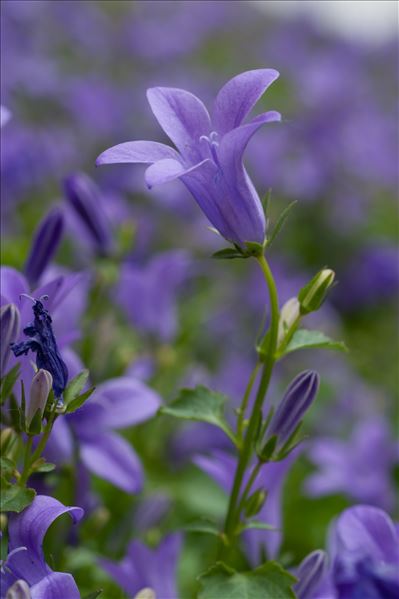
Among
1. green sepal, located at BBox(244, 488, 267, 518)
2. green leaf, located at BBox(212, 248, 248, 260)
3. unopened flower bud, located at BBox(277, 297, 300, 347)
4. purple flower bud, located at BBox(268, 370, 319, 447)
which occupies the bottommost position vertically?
green sepal, located at BBox(244, 488, 267, 518)

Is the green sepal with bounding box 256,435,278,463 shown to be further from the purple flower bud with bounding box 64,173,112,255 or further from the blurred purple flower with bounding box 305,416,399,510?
the blurred purple flower with bounding box 305,416,399,510

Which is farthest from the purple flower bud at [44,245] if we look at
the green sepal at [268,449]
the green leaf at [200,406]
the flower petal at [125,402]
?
the green sepal at [268,449]

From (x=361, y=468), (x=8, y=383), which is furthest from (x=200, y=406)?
(x=361, y=468)

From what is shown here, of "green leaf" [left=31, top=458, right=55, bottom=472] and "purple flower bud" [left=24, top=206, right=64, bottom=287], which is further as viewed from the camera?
"purple flower bud" [left=24, top=206, right=64, bottom=287]

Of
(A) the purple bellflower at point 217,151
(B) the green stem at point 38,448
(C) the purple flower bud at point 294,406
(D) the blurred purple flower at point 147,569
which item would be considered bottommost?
(D) the blurred purple flower at point 147,569

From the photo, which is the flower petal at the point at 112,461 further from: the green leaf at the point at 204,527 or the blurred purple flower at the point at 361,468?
the blurred purple flower at the point at 361,468

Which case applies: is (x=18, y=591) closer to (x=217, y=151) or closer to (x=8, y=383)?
(x=8, y=383)

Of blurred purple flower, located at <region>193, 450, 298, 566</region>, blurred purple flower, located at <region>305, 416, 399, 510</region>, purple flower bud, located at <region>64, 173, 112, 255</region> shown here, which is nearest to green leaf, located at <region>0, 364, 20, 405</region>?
blurred purple flower, located at <region>193, 450, 298, 566</region>
